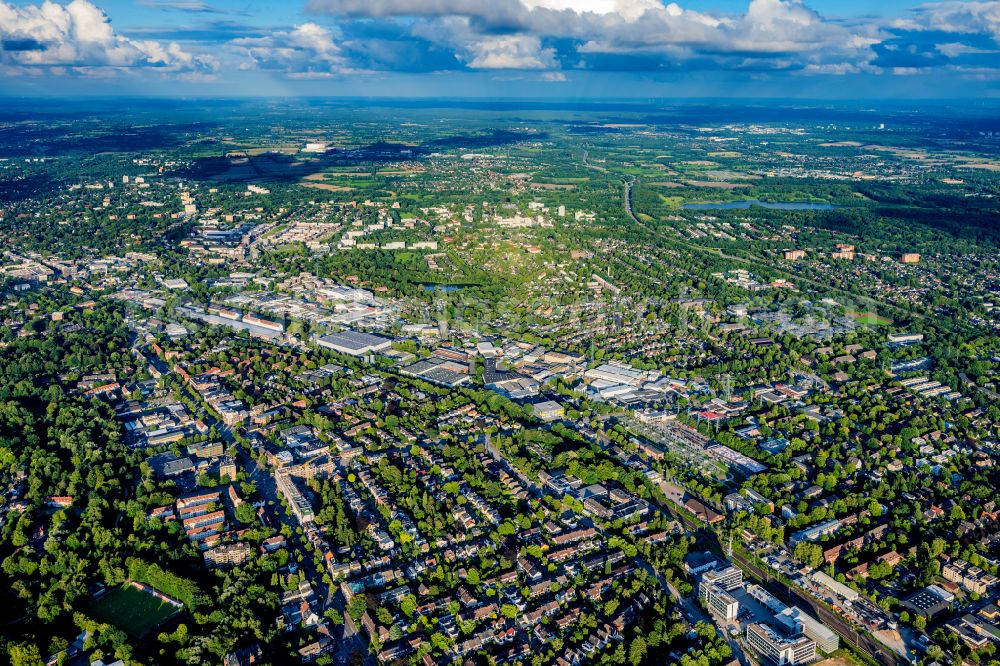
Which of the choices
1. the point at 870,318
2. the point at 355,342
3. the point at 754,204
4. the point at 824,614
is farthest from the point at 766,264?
the point at 824,614

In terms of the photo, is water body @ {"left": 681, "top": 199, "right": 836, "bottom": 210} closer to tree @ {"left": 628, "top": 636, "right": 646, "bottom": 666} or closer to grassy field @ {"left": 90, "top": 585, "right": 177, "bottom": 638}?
tree @ {"left": 628, "top": 636, "right": 646, "bottom": 666}

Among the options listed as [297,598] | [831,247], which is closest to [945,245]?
[831,247]

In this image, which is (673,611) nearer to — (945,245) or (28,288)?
(28,288)

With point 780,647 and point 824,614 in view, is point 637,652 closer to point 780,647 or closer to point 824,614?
point 780,647

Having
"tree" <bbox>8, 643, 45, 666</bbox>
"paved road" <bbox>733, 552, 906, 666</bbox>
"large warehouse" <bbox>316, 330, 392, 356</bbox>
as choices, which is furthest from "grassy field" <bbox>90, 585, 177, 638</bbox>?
"large warehouse" <bbox>316, 330, 392, 356</bbox>

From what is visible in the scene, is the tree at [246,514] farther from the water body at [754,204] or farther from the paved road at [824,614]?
the water body at [754,204]
